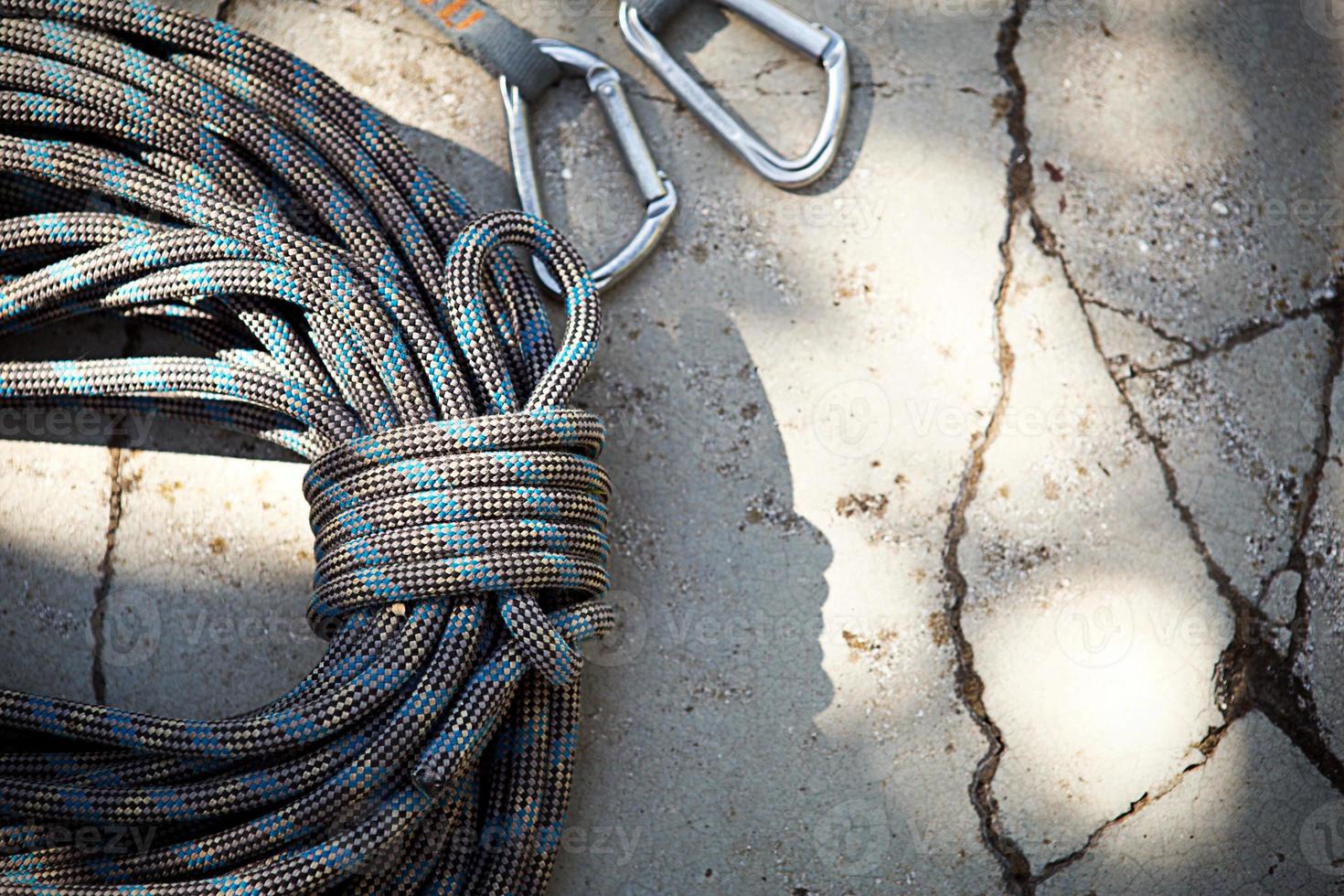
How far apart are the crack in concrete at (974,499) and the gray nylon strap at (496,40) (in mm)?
757

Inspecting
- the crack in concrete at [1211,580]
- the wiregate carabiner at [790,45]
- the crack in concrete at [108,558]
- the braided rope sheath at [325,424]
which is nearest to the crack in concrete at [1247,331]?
the crack in concrete at [1211,580]

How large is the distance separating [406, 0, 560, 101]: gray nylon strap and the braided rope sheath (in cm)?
25

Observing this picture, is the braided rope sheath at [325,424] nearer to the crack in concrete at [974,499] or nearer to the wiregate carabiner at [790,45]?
the wiregate carabiner at [790,45]

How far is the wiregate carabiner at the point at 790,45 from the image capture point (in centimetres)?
178

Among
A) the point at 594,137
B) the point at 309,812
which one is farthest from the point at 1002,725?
the point at 594,137

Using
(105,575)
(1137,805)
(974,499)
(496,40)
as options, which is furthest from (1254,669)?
(105,575)

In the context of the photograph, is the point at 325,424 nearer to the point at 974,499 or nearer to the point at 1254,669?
the point at 974,499

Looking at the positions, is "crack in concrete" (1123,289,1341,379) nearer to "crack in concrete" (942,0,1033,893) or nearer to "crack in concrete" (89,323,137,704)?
"crack in concrete" (942,0,1033,893)

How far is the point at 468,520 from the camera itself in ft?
4.76

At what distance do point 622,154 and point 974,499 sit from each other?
79cm

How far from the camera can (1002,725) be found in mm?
1715

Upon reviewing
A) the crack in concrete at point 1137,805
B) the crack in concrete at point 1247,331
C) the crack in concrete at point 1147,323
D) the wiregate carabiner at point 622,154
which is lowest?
the crack in concrete at point 1137,805

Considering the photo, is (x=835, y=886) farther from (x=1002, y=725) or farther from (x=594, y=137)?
(x=594, y=137)

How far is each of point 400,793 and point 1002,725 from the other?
90cm
